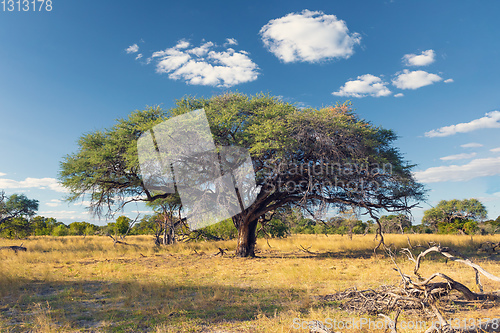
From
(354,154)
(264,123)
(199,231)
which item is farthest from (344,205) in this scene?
(199,231)

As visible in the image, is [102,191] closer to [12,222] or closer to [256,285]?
[256,285]

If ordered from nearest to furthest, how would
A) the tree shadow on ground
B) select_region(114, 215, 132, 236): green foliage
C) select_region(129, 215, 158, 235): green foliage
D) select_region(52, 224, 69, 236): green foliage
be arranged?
the tree shadow on ground → select_region(129, 215, 158, 235): green foliage → select_region(114, 215, 132, 236): green foliage → select_region(52, 224, 69, 236): green foliage

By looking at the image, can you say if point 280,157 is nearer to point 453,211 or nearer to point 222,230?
point 222,230

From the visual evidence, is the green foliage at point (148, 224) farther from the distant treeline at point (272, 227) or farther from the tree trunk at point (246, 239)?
the tree trunk at point (246, 239)

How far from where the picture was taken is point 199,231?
26484 mm

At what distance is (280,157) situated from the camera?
13.7 meters

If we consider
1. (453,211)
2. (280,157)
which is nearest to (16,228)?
(280,157)

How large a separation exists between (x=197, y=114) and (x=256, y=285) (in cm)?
891

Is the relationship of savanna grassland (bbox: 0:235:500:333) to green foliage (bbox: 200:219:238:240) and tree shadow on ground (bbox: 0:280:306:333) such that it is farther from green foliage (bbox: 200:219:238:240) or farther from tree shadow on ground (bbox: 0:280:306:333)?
green foliage (bbox: 200:219:238:240)

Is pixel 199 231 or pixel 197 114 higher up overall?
pixel 197 114

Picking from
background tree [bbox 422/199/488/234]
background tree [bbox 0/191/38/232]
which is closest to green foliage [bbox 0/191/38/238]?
background tree [bbox 0/191/38/232]

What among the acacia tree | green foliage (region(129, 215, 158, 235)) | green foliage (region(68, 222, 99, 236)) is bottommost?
green foliage (region(68, 222, 99, 236))

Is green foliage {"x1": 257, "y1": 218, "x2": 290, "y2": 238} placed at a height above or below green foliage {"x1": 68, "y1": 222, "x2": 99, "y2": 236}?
above

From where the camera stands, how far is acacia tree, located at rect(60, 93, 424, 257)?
46.6 feet
